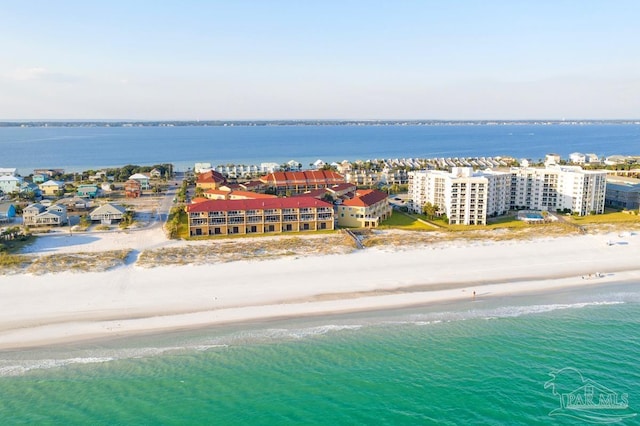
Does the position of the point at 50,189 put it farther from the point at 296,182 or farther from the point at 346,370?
the point at 346,370

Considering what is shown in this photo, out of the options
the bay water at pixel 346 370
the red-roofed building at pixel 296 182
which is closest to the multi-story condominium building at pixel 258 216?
the bay water at pixel 346 370

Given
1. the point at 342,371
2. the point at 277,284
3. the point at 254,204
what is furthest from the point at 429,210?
the point at 342,371

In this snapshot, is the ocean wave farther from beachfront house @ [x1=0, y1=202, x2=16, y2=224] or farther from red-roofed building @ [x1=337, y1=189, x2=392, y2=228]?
beachfront house @ [x1=0, y1=202, x2=16, y2=224]

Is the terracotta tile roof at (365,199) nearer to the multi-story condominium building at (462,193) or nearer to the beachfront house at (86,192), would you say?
the multi-story condominium building at (462,193)

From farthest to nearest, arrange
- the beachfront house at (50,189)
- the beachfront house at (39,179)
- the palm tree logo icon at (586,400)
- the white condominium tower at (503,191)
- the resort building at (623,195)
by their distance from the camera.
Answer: the beachfront house at (39,179), the beachfront house at (50,189), the resort building at (623,195), the white condominium tower at (503,191), the palm tree logo icon at (586,400)

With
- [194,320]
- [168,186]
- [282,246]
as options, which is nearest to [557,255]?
[282,246]

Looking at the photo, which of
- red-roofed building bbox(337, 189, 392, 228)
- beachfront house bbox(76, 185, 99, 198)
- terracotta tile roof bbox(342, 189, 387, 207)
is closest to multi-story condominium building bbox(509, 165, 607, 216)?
terracotta tile roof bbox(342, 189, 387, 207)
